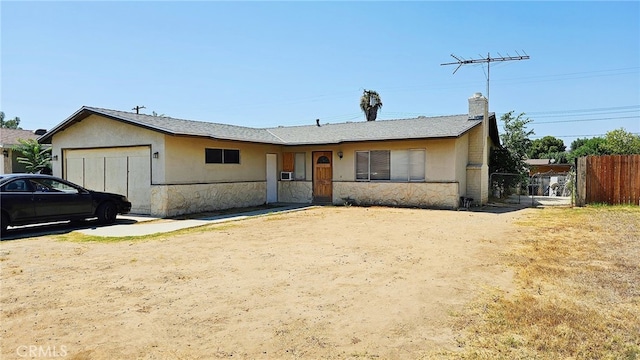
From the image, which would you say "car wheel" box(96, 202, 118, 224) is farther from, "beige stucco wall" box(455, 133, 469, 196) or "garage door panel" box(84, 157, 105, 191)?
"beige stucco wall" box(455, 133, 469, 196)

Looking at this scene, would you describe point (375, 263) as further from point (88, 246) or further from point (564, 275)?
point (88, 246)

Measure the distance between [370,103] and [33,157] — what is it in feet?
77.6

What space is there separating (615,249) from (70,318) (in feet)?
29.1

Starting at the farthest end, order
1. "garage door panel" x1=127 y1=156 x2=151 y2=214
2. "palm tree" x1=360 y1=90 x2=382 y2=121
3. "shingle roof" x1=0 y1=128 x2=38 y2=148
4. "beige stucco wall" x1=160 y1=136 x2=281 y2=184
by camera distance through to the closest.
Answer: "palm tree" x1=360 y1=90 x2=382 y2=121 < "shingle roof" x1=0 y1=128 x2=38 y2=148 < "garage door panel" x1=127 y1=156 x2=151 y2=214 < "beige stucco wall" x1=160 y1=136 x2=281 y2=184

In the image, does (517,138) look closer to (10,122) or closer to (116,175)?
(116,175)

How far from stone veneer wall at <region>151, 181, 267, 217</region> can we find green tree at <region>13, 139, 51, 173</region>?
35.3ft

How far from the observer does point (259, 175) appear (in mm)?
17766

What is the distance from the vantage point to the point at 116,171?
47.0ft

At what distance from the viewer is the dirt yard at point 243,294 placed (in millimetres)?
3672

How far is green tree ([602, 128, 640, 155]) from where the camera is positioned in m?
37.5

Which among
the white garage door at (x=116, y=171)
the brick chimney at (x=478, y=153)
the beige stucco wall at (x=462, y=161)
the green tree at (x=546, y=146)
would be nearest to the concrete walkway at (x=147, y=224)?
the white garage door at (x=116, y=171)

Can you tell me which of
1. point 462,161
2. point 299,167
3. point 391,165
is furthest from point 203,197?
point 462,161

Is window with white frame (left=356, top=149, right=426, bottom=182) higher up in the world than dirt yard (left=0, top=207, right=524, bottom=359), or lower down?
higher up

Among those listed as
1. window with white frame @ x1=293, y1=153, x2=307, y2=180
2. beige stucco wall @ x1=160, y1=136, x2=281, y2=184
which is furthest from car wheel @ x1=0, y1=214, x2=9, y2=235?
window with white frame @ x1=293, y1=153, x2=307, y2=180
